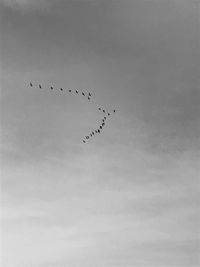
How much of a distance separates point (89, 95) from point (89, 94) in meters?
0.28

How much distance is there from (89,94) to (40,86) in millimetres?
13970

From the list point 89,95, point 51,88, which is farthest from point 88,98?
point 51,88

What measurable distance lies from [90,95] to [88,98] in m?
1.87

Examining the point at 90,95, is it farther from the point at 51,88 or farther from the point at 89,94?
the point at 51,88

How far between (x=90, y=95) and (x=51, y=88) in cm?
1172

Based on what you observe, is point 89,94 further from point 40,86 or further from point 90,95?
point 40,86

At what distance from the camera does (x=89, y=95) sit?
446ft

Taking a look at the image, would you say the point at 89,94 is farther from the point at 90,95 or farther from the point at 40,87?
the point at 40,87

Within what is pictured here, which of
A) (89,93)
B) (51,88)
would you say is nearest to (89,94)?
(89,93)

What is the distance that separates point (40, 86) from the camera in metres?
131

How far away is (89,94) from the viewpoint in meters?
136

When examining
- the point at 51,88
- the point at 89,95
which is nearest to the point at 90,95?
the point at 89,95

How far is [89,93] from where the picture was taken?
13588cm

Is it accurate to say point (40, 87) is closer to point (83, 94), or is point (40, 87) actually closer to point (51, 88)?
point (51, 88)
